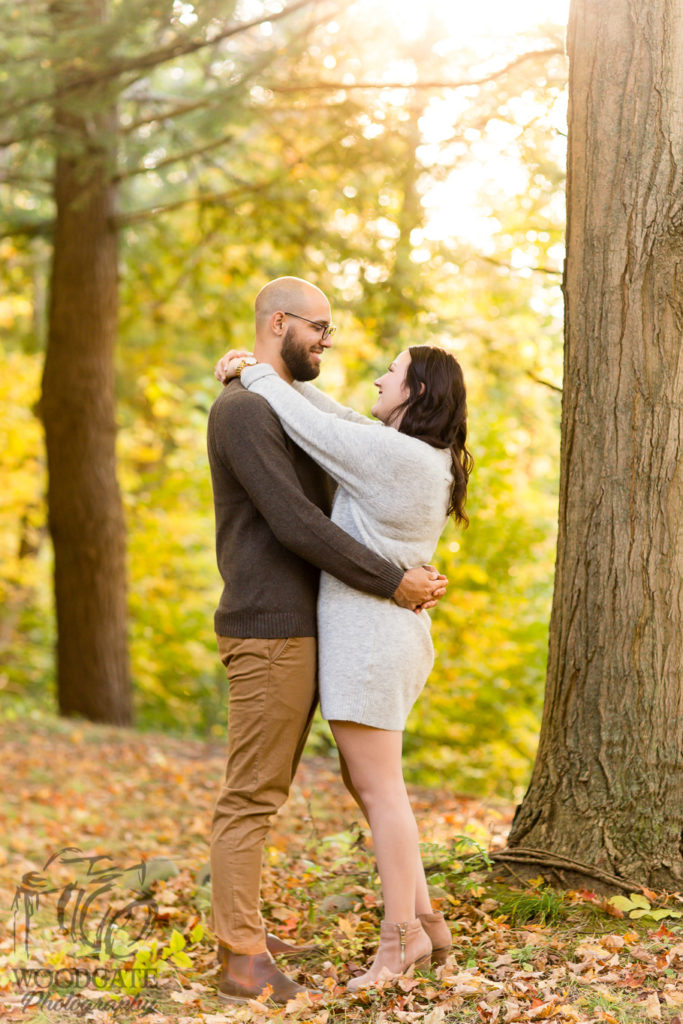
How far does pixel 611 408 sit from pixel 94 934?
3125 mm

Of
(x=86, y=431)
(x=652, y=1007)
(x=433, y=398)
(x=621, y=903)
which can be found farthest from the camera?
(x=86, y=431)

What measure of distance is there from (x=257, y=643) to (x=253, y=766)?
436 mm

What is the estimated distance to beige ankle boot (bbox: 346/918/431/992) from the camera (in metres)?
3.33

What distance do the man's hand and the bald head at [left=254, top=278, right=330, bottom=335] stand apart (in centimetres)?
104

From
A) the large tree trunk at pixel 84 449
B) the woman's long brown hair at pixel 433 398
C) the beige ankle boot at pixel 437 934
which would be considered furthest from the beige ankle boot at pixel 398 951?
the large tree trunk at pixel 84 449

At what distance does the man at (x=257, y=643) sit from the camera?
339 cm

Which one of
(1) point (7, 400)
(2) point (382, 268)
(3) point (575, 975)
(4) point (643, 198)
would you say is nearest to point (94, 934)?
(3) point (575, 975)

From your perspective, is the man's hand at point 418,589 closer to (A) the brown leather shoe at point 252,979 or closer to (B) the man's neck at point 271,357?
(B) the man's neck at point 271,357

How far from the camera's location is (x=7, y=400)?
1321 centimetres

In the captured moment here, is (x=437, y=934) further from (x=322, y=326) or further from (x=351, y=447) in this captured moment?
(x=322, y=326)

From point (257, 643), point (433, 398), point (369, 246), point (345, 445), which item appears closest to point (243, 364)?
point (345, 445)

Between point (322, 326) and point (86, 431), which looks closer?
point (322, 326)

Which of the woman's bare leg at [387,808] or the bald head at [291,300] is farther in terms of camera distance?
the bald head at [291,300]

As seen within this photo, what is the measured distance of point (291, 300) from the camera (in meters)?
3.67
